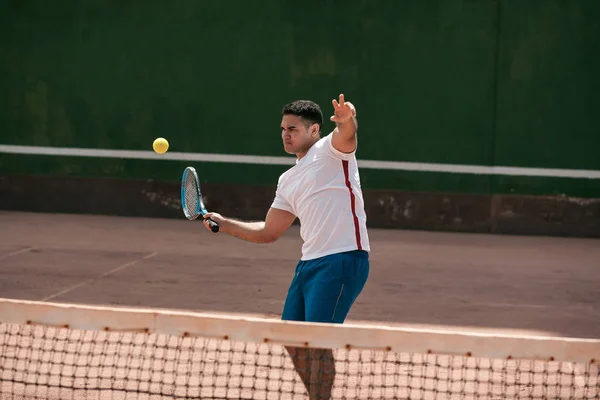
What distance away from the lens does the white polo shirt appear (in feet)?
17.9

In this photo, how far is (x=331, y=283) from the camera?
538 cm

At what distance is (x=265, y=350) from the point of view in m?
7.08

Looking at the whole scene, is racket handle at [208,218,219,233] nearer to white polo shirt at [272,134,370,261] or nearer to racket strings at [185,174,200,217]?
white polo shirt at [272,134,370,261]

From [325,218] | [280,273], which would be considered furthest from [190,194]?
[280,273]

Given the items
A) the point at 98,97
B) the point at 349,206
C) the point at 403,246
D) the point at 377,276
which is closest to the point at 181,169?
the point at 98,97

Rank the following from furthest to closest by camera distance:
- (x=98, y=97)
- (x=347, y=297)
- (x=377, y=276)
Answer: (x=98, y=97) < (x=377, y=276) < (x=347, y=297)

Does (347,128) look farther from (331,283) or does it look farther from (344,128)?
(331,283)

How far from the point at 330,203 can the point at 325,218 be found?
3.4 inches

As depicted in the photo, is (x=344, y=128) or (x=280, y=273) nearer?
(x=344, y=128)

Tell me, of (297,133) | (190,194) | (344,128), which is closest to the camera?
(344,128)

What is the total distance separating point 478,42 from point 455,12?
0.54 m

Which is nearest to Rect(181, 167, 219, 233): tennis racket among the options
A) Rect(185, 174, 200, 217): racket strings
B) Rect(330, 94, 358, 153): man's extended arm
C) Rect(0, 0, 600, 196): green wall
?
Rect(185, 174, 200, 217): racket strings

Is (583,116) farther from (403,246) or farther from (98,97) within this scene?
(98,97)

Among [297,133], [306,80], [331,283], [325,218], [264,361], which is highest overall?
[306,80]
